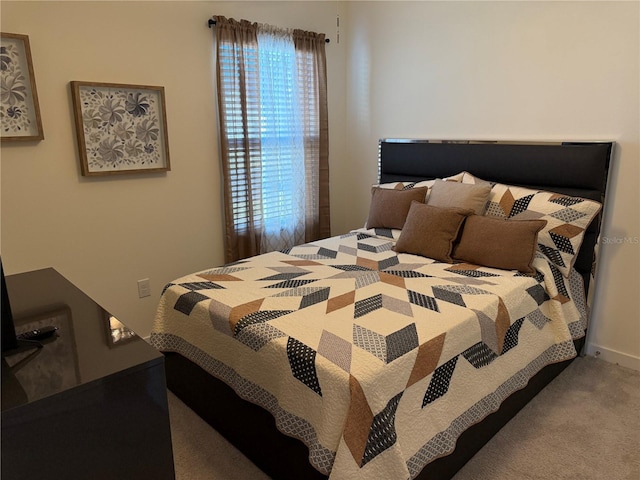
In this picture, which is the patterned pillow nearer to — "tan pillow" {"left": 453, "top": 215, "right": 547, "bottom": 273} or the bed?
the bed

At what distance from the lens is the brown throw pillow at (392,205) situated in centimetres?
289

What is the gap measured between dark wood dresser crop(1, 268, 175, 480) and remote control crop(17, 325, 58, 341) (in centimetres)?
2

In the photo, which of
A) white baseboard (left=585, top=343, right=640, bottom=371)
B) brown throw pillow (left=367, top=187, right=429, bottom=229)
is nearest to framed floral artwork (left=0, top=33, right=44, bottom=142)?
brown throw pillow (left=367, top=187, right=429, bottom=229)

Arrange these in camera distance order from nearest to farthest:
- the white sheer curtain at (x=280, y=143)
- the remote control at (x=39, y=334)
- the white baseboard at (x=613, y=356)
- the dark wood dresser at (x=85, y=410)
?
the dark wood dresser at (x=85, y=410)
the remote control at (x=39, y=334)
the white baseboard at (x=613, y=356)
the white sheer curtain at (x=280, y=143)

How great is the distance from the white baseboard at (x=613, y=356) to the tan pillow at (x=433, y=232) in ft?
3.72

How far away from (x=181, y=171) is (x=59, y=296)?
1.50m

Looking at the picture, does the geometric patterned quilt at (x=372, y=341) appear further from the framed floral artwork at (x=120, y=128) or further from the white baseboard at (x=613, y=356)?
the framed floral artwork at (x=120, y=128)

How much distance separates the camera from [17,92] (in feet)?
7.23

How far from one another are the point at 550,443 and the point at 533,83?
1973 mm

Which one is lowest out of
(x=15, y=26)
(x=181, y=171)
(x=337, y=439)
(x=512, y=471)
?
(x=512, y=471)

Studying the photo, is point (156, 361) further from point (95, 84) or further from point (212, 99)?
point (212, 99)

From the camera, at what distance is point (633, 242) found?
2.46 metres

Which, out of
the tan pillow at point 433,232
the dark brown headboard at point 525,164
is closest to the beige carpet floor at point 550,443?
the dark brown headboard at point 525,164

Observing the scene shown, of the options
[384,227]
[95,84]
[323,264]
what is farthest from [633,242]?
[95,84]
